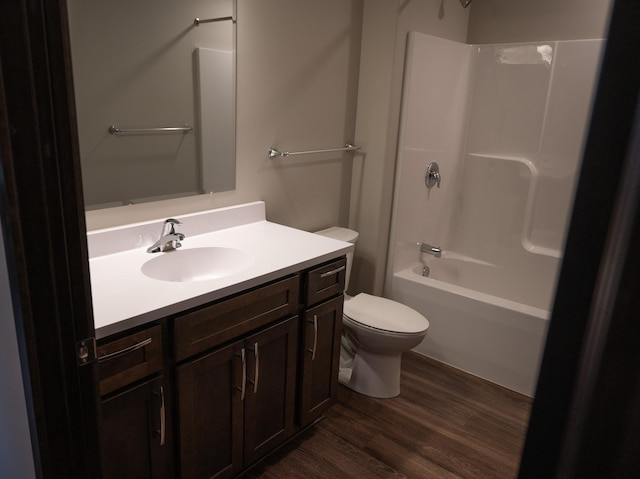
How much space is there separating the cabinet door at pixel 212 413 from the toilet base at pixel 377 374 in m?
0.89

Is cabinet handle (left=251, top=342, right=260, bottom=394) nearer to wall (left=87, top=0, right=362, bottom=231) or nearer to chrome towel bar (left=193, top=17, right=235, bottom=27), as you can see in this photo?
wall (left=87, top=0, right=362, bottom=231)

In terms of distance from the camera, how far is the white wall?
36.5 inches

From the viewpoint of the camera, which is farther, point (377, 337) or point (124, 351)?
point (377, 337)

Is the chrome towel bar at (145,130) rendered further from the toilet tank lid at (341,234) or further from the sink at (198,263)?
the toilet tank lid at (341,234)

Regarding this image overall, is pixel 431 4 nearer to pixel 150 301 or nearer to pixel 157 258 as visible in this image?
pixel 157 258

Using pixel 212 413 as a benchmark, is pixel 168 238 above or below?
above

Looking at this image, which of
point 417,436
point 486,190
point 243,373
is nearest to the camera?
point 243,373

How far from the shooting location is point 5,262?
2.89 feet

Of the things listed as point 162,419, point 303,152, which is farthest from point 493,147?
point 162,419

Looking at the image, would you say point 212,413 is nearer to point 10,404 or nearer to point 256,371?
point 256,371

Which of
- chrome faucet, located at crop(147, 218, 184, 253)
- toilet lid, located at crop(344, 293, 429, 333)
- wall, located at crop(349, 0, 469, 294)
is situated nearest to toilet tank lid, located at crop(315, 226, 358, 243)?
wall, located at crop(349, 0, 469, 294)

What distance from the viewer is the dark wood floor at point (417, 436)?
1996mm

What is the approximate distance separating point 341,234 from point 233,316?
44.9 inches

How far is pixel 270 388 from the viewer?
185 centimetres
